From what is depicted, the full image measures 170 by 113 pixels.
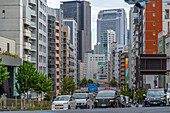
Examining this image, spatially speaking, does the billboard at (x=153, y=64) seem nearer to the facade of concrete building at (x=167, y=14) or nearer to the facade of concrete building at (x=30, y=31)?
the facade of concrete building at (x=30, y=31)

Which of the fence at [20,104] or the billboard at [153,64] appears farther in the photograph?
the billboard at [153,64]

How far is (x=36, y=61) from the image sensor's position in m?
87.0

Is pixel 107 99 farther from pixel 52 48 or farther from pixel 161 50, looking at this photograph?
pixel 52 48

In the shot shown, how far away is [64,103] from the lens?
109ft

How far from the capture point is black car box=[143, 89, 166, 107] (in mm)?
32625

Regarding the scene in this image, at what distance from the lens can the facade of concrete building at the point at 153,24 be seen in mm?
100188

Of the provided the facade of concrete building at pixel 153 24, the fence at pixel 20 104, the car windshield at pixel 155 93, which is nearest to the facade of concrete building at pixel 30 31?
the fence at pixel 20 104

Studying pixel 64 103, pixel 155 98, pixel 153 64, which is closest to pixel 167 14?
pixel 153 64

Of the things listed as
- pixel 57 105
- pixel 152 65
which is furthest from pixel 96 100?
pixel 152 65

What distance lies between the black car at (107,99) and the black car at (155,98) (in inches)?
130

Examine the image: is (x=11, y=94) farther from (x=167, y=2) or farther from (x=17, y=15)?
(x=167, y=2)

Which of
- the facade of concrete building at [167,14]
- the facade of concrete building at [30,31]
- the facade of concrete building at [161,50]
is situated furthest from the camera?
the facade of concrete building at [167,14]

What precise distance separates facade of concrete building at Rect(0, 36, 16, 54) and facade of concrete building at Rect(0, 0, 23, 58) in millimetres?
1747

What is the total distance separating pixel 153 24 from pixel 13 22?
43699 mm
